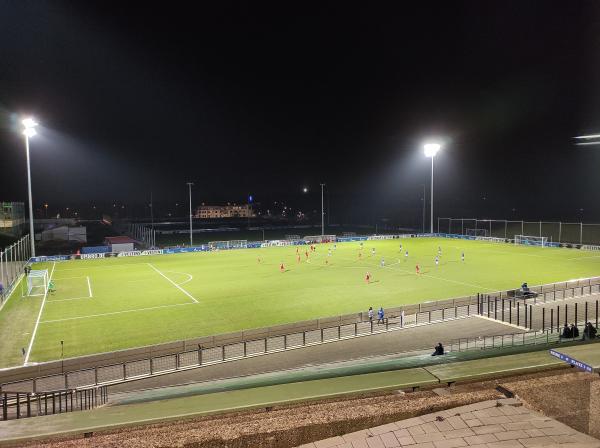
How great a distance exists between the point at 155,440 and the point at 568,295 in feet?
96.7

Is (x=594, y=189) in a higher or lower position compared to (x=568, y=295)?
higher

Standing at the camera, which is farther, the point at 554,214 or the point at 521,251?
the point at 554,214

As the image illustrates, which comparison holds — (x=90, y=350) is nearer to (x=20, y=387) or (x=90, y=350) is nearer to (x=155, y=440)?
(x=20, y=387)

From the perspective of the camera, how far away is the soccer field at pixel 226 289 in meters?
23.5

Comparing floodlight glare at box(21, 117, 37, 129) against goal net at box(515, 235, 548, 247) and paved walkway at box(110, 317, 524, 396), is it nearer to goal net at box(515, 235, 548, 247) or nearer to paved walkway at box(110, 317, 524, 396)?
paved walkway at box(110, 317, 524, 396)

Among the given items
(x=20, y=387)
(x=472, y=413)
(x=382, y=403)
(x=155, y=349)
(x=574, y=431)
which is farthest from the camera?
(x=155, y=349)

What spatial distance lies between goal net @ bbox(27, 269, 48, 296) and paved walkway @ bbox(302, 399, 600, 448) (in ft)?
117

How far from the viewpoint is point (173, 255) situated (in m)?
57.0

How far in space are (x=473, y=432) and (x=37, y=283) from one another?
3983 cm

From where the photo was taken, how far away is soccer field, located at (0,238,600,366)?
2350 cm

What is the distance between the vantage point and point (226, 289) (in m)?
34.2

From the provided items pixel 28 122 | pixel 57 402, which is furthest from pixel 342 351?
pixel 28 122

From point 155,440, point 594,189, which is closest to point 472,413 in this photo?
point 155,440

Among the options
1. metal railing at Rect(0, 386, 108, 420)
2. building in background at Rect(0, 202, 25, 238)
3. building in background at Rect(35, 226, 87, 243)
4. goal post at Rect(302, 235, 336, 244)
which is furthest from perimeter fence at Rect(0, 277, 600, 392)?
building in background at Rect(35, 226, 87, 243)
